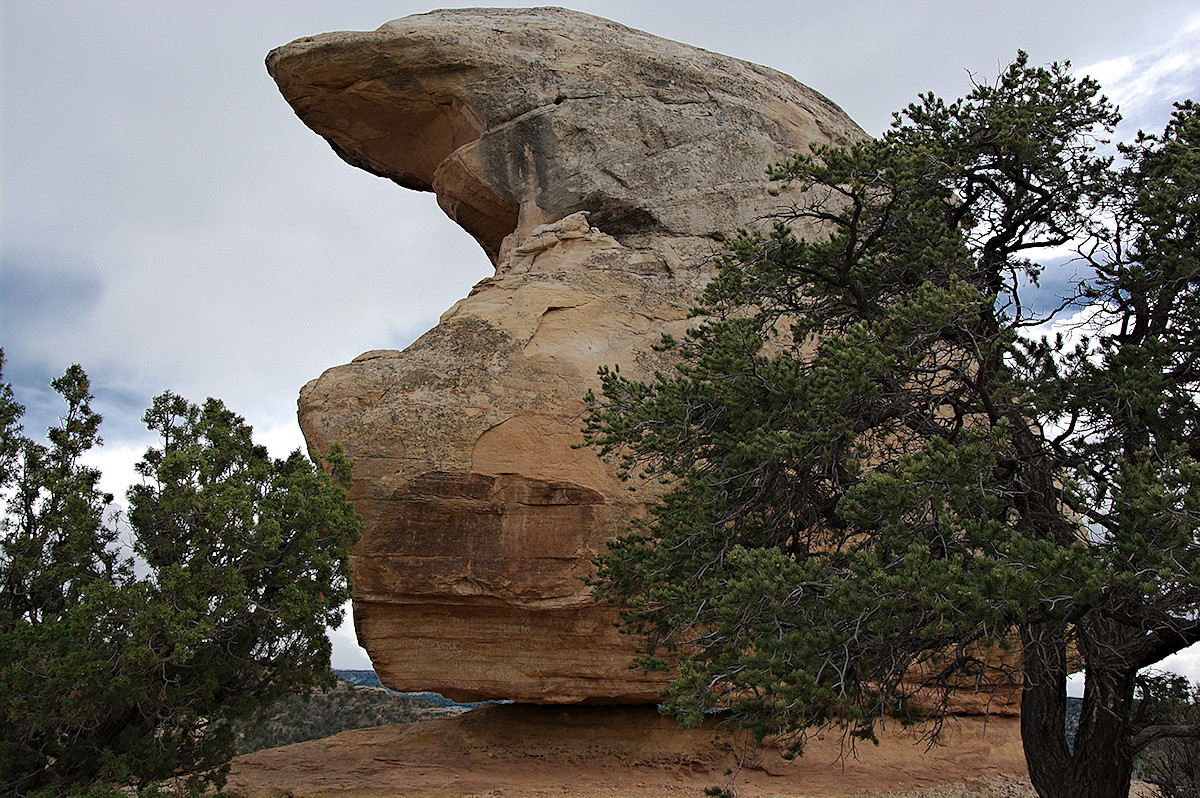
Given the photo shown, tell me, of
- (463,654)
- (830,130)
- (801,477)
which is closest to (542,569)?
(463,654)

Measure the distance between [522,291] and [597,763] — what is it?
6.60 meters

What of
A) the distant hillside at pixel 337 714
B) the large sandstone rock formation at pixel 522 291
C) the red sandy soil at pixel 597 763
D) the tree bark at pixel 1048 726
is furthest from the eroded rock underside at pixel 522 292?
the distant hillside at pixel 337 714

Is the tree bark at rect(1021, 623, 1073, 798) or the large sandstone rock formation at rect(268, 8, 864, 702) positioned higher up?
the large sandstone rock formation at rect(268, 8, 864, 702)

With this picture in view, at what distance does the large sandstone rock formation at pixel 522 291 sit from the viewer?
10.6 meters

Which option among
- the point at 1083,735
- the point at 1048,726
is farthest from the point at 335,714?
the point at 1083,735

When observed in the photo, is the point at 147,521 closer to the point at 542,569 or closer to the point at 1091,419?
the point at 542,569

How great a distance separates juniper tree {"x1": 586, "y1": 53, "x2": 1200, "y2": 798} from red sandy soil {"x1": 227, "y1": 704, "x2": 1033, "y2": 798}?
2.98 meters

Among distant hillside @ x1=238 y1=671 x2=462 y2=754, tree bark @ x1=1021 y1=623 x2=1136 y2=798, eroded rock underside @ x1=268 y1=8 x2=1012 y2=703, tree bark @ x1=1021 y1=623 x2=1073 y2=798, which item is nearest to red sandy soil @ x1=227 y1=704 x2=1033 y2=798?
eroded rock underside @ x1=268 y1=8 x2=1012 y2=703

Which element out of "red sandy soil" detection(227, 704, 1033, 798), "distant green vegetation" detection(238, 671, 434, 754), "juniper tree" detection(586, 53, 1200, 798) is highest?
"juniper tree" detection(586, 53, 1200, 798)

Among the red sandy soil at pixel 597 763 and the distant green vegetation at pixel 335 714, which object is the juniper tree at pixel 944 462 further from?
the distant green vegetation at pixel 335 714

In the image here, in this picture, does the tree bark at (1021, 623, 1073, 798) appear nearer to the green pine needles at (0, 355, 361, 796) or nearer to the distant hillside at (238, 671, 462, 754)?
the green pine needles at (0, 355, 361, 796)

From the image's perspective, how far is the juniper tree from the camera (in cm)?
614

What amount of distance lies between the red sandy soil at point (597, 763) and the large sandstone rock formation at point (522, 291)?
96 cm

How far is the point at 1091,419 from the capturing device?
7.94 metres
